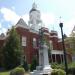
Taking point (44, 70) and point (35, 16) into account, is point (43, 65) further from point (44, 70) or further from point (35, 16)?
point (35, 16)

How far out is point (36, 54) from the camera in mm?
46500

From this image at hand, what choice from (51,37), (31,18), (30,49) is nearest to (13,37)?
(30,49)

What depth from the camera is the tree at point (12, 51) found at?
3800 cm

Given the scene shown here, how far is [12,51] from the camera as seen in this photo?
38625 millimetres

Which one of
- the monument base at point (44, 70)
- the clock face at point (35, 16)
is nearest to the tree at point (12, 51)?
the monument base at point (44, 70)

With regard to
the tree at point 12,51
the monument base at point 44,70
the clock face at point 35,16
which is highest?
the clock face at point 35,16

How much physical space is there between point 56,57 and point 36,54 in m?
6.83

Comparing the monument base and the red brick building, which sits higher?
the red brick building

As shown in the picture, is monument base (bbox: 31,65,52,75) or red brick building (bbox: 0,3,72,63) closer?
monument base (bbox: 31,65,52,75)

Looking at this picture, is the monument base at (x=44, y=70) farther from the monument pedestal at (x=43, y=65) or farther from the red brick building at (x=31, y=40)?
the red brick building at (x=31, y=40)

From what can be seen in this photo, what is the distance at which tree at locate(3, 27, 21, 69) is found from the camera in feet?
125

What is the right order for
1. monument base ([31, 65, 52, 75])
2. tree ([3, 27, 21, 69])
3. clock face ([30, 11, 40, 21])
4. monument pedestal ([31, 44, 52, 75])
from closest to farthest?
1. monument base ([31, 65, 52, 75])
2. monument pedestal ([31, 44, 52, 75])
3. tree ([3, 27, 21, 69])
4. clock face ([30, 11, 40, 21])

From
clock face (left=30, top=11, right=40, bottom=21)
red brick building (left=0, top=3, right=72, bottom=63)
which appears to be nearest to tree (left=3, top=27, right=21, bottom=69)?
red brick building (left=0, top=3, right=72, bottom=63)

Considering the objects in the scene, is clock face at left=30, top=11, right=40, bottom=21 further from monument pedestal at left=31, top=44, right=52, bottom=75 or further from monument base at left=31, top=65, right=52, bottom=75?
monument base at left=31, top=65, right=52, bottom=75
